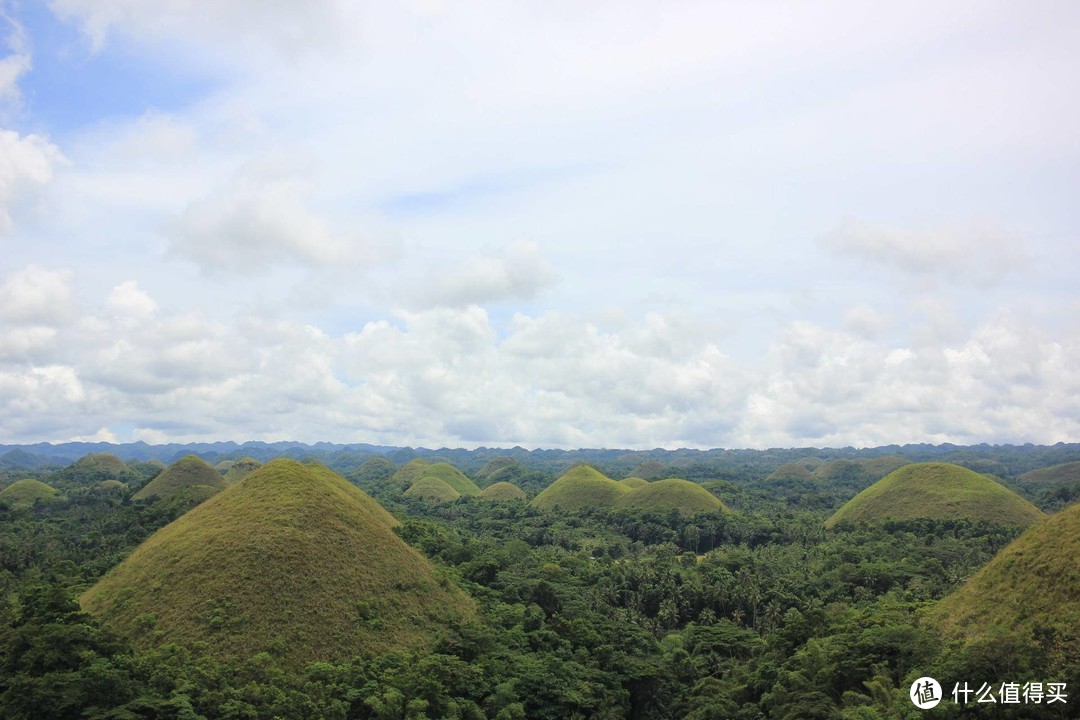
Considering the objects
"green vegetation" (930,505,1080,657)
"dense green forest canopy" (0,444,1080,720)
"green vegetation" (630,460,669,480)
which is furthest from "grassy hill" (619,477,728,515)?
"green vegetation" (630,460,669,480)

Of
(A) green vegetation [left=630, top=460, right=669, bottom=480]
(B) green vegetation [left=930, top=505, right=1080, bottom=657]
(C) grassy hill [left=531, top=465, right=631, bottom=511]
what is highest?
(B) green vegetation [left=930, top=505, right=1080, bottom=657]

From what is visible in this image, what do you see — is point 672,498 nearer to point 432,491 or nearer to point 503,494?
point 503,494

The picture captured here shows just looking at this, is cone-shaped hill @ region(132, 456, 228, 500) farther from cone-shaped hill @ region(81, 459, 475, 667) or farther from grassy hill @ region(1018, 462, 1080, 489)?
grassy hill @ region(1018, 462, 1080, 489)

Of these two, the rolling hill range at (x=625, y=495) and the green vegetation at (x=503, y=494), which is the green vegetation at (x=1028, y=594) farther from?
the green vegetation at (x=503, y=494)

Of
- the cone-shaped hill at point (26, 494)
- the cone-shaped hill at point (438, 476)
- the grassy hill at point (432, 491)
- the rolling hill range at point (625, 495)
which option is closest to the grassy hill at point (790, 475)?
the rolling hill range at point (625, 495)

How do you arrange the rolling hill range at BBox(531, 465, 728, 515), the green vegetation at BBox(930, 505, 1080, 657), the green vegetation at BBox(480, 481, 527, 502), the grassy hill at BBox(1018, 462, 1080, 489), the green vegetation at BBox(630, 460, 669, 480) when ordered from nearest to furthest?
the green vegetation at BBox(930, 505, 1080, 657) < the rolling hill range at BBox(531, 465, 728, 515) < the green vegetation at BBox(480, 481, 527, 502) < the grassy hill at BBox(1018, 462, 1080, 489) < the green vegetation at BBox(630, 460, 669, 480)

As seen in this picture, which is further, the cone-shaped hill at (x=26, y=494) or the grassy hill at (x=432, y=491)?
the grassy hill at (x=432, y=491)
